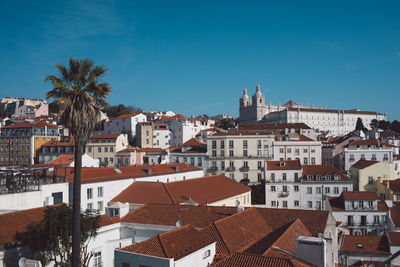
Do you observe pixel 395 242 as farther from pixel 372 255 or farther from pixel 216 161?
pixel 216 161

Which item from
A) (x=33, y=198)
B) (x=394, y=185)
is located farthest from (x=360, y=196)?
(x=33, y=198)

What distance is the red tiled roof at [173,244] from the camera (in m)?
16.5

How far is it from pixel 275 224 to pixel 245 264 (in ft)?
35.2

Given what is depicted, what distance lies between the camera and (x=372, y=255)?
32.8 metres

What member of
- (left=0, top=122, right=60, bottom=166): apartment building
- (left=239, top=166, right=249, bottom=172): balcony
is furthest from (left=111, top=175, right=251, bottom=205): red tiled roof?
(left=0, top=122, right=60, bottom=166): apartment building

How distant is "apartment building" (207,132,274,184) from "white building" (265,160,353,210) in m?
9.78

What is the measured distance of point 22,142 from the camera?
259 feet

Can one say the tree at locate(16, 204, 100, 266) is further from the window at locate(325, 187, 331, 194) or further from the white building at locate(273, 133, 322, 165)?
the white building at locate(273, 133, 322, 165)

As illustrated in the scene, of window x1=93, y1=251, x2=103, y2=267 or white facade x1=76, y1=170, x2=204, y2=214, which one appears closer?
window x1=93, y1=251, x2=103, y2=267

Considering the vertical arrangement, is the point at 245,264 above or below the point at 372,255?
above

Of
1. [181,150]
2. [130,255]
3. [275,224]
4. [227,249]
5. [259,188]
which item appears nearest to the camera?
[130,255]

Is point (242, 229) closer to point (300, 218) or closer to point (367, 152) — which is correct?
point (300, 218)

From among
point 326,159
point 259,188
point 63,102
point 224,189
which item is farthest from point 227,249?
point 326,159

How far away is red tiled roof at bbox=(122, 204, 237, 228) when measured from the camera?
24.8 m
